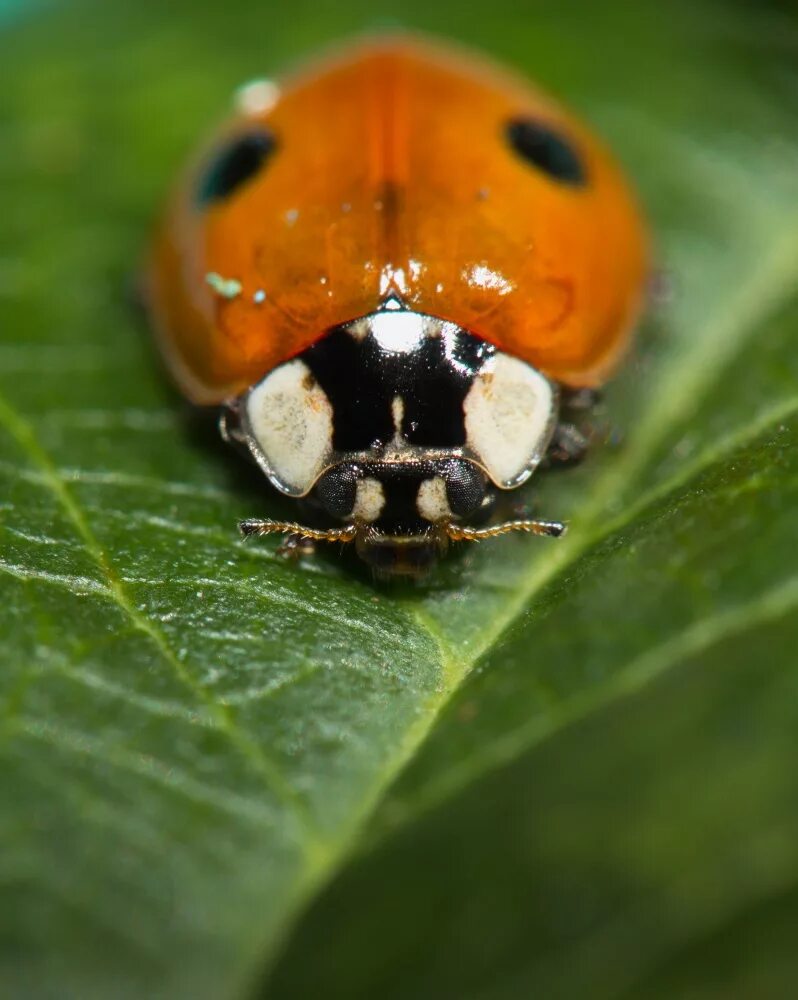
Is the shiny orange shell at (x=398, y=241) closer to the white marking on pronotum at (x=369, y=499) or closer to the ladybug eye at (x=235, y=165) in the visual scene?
the ladybug eye at (x=235, y=165)

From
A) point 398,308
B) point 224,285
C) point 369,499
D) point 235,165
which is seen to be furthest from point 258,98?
point 369,499

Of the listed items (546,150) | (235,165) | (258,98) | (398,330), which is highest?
(546,150)

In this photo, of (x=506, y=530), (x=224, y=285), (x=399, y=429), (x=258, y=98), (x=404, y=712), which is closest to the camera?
(x=404, y=712)

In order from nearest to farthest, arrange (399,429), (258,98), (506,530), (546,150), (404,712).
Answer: (404,712) → (399,429) → (506,530) → (546,150) → (258,98)

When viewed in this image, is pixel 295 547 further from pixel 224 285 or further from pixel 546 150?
pixel 546 150

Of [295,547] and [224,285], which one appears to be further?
[224,285]

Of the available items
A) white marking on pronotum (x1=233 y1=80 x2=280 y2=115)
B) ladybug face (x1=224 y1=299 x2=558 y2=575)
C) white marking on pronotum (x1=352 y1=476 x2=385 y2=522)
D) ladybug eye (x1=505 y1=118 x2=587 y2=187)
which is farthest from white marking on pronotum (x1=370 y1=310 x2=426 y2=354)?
white marking on pronotum (x1=233 y1=80 x2=280 y2=115)

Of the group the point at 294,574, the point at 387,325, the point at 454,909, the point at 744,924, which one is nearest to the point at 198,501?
the point at 294,574
